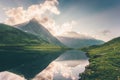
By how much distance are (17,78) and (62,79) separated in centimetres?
1737

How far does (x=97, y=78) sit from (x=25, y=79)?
27.3 meters

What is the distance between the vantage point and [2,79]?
86875 millimetres

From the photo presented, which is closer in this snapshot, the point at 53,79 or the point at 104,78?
the point at 104,78

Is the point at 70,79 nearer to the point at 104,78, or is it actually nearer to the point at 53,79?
the point at 53,79

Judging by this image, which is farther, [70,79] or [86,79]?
[70,79]

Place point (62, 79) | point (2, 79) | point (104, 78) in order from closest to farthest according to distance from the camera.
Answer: point (104, 78) → point (2, 79) → point (62, 79)

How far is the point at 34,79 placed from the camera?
297 ft

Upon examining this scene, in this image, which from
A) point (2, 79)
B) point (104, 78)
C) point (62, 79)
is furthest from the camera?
point (62, 79)

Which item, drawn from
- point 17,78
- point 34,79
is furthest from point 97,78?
point 17,78

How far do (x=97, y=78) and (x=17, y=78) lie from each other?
1276 inches

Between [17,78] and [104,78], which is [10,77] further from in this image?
[104,78]

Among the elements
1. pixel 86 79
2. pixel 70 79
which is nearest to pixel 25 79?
pixel 70 79

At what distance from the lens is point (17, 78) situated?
9475cm

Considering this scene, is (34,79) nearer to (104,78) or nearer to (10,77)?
(10,77)
